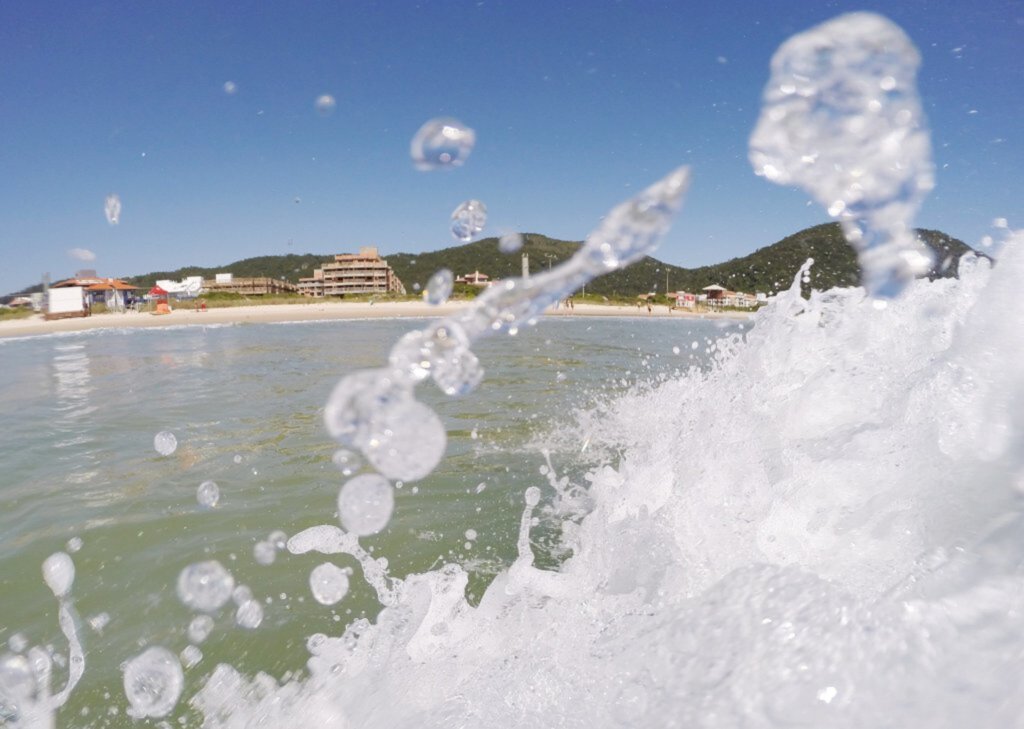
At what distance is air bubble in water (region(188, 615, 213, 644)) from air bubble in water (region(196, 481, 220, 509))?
1.30m

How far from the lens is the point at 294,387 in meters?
8.63

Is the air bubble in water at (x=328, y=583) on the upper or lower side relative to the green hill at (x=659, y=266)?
lower

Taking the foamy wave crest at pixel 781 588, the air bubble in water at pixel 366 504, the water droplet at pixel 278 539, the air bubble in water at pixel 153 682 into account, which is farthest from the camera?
the air bubble in water at pixel 366 504

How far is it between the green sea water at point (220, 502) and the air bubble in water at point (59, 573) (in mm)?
36

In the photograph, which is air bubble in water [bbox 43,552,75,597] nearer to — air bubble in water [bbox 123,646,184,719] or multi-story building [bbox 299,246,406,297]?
air bubble in water [bbox 123,646,184,719]

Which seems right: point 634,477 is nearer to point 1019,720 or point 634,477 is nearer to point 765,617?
point 765,617

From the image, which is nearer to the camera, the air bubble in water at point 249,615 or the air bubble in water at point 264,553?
the air bubble in water at point 249,615

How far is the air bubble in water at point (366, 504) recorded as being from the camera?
11.2ft

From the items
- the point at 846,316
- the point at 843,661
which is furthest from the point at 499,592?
the point at 846,316

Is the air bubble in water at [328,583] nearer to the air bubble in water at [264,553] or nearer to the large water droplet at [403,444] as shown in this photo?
the air bubble in water at [264,553]

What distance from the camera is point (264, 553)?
3.09 m

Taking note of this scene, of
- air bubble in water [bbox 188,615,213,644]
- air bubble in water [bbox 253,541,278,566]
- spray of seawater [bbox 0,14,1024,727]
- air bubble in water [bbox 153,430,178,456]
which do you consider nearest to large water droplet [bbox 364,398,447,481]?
spray of seawater [bbox 0,14,1024,727]

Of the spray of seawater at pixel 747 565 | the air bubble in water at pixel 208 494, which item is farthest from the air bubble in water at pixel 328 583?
the air bubble in water at pixel 208 494

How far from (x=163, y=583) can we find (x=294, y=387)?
6025 millimetres
